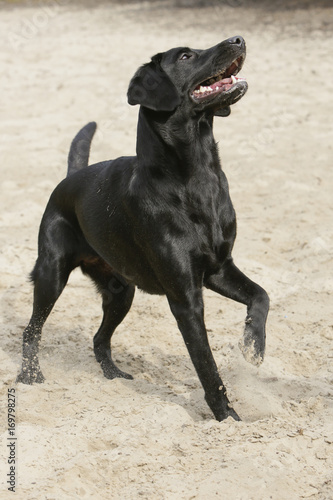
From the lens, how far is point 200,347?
372cm

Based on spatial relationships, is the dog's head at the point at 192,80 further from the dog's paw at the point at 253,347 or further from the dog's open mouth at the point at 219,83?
the dog's paw at the point at 253,347

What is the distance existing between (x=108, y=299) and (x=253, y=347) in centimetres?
128

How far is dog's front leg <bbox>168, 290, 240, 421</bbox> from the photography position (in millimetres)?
3721

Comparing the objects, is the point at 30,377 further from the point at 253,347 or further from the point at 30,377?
the point at 253,347

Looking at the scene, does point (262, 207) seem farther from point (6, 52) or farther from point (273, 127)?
point (6, 52)

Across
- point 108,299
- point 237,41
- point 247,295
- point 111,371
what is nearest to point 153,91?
point 237,41

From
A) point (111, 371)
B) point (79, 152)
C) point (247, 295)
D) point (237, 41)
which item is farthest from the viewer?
point (79, 152)

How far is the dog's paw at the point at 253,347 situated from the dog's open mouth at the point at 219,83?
127cm

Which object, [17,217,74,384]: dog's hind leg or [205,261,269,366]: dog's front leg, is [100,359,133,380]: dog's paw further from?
[205,261,269,366]: dog's front leg

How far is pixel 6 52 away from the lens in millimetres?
12539

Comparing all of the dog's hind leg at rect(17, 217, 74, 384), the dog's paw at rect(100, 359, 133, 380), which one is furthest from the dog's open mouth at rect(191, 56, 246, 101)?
the dog's paw at rect(100, 359, 133, 380)

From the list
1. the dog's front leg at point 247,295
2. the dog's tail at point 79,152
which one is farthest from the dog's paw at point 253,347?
the dog's tail at point 79,152

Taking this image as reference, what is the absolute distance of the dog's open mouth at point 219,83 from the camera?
3.78 metres

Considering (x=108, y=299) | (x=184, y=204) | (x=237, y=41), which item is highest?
(x=237, y=41)
